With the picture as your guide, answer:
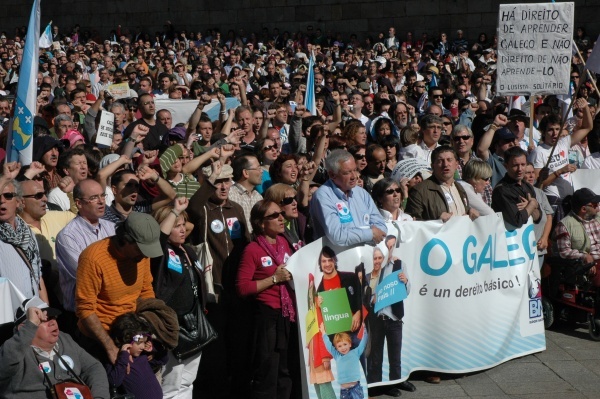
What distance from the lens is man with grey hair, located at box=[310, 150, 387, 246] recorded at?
6.82 metres

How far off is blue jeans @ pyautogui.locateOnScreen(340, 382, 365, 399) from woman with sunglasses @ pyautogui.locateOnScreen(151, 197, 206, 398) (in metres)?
→ 1.04

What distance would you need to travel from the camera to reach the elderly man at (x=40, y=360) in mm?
5062

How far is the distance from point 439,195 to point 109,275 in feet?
10.4

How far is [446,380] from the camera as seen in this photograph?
25.4ft

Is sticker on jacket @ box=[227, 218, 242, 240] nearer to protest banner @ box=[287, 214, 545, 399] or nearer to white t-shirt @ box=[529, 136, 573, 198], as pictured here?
protest banner @ box=[287, 214, 545, 399]

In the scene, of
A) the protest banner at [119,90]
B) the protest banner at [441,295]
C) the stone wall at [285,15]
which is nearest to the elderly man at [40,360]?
the protest banner at [441,295]

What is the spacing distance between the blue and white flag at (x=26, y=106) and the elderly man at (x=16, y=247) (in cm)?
177

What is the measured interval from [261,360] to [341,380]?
1.87 ft

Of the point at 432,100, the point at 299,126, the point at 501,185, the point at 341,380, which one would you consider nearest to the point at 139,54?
the point at 432,100

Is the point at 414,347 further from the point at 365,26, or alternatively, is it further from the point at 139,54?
the point at 365,26

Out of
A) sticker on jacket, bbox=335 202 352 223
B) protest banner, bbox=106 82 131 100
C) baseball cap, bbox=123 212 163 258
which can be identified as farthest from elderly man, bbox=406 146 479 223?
protest banner, bbox=106 82 131 100

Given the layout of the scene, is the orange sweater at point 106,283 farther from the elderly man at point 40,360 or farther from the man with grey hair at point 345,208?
the man with grey hair at point 345,208

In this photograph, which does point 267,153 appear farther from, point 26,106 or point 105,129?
point 26,106

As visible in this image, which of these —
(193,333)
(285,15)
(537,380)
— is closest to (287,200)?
(193,333)
